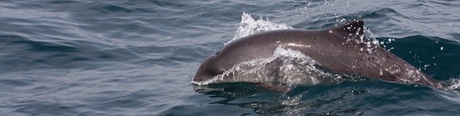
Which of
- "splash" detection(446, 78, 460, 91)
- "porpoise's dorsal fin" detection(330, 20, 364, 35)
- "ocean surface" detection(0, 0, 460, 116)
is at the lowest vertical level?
"splash" detection(446, 78, 460, 91)

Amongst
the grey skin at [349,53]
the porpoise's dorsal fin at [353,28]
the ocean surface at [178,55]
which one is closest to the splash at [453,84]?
the ocean surface at [178,55]

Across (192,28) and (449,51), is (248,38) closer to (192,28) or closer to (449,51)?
(449,51)

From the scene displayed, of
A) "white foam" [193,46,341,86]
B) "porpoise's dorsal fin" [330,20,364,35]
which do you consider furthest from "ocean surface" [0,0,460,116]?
"porpoise's dorsal fin" [330,20,364,35]

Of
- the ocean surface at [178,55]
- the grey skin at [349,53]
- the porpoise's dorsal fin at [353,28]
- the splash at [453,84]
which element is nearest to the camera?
the ocean surface at [178,55]

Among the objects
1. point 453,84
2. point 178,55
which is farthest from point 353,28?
point 178,55

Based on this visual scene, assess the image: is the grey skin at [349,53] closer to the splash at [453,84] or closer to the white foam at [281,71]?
the white foam at [281,71]

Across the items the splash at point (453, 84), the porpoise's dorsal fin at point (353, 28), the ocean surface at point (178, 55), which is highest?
the porpoise's dorsal fin at point (353, 28)

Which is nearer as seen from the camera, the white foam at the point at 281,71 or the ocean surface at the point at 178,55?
the ocean surface at the point at 178,55

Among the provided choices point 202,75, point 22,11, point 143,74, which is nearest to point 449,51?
point 202,75

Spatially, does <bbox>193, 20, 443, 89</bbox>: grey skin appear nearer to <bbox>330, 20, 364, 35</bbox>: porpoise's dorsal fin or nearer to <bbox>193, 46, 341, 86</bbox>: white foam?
<bbox>330, 20, 364, 35</bbox>: porpoise's dorsal fin

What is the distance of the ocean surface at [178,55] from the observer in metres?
11.3

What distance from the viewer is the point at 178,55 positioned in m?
16.1

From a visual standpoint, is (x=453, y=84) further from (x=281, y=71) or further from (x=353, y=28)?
(x=281, y=71)

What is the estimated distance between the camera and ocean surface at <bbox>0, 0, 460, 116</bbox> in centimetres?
1126
